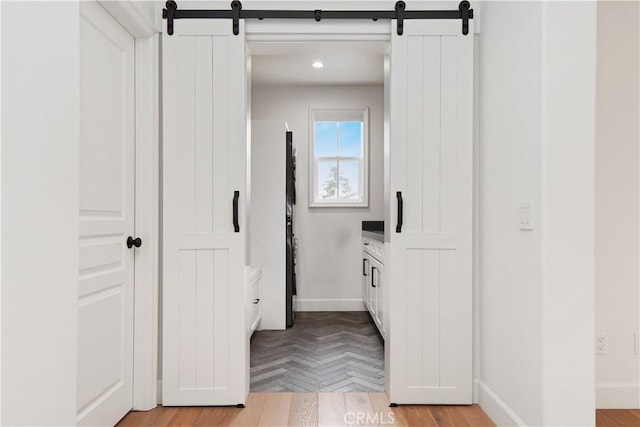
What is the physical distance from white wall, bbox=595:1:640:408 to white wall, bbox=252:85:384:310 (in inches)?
103

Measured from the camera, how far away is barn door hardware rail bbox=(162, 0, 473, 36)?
90.9 inches

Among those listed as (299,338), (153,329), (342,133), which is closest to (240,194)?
(153,329)

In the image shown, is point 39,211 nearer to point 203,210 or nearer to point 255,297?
point 203,210

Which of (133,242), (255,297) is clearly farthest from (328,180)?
(133,242)

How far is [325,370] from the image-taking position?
2.89 metres

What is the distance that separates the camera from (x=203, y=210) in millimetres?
2320

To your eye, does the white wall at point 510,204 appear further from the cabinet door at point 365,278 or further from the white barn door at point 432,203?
the cabinet door at point 365,278

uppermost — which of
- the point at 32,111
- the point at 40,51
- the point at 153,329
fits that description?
the point at 40,51

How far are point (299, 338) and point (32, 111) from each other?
2841 millimetres

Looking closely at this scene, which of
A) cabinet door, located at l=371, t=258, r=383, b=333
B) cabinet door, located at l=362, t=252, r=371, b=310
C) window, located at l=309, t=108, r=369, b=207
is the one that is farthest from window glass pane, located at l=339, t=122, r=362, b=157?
cabinet door, located at l=371, t=258, r=383, b=333

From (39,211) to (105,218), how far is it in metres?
0.73

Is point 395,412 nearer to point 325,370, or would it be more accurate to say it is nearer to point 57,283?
point 325,370

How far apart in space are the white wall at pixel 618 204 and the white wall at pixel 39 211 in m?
2.48

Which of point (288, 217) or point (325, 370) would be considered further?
point (288, 217)
